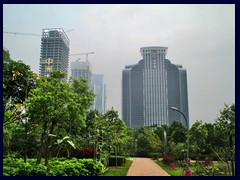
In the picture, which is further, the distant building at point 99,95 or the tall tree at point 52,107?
the distant building at point 99,95

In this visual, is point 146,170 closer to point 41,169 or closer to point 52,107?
point 52,107

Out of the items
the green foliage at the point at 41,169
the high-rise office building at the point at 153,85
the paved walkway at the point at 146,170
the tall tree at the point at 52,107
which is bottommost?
the paved walkway at the point at 146,170

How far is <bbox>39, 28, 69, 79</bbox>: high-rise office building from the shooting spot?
9984mm

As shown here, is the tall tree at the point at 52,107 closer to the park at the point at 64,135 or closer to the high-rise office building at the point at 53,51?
the park at the point at 64,135

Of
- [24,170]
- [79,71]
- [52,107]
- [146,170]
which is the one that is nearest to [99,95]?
[79,71]

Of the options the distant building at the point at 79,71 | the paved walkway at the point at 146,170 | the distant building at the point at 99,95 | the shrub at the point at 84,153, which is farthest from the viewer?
the distant building at the point at 79,71

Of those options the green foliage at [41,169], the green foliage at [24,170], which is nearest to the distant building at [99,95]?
the green foliage at [41,169]

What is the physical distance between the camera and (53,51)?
11.0m

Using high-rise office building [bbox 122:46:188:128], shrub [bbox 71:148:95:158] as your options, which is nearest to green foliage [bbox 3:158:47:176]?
shrub [bbox 71:148:95:158]

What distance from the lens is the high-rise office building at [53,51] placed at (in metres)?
9.98

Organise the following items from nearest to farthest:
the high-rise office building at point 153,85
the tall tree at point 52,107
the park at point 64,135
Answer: the park at point 64,135
the tall tree at point 52,107
the high-rise office building at point 153,85
